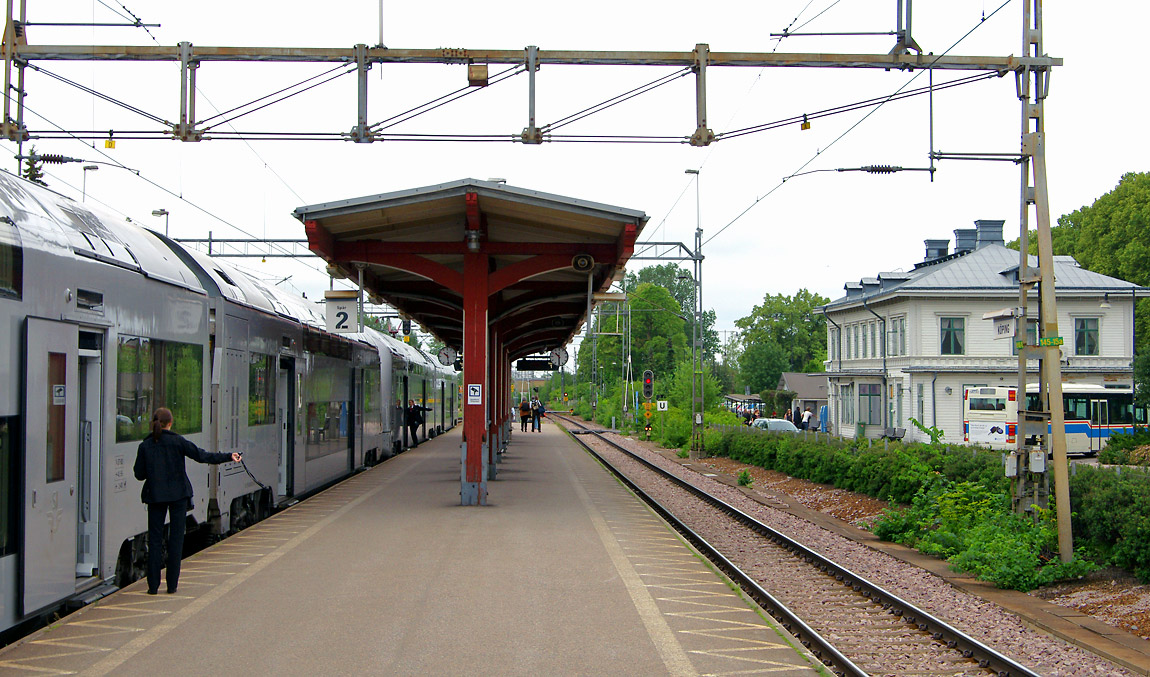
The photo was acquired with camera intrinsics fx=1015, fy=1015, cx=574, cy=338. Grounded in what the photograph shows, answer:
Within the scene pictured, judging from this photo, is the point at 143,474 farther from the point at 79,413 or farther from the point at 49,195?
the point at 49,195

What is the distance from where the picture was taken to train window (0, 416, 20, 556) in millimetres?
6332

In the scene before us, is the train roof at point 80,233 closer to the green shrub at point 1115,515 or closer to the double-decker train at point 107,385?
the double-decker train at point 107,385

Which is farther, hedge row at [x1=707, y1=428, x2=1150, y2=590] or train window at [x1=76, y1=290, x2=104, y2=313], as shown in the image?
hedge row at [x1=707, y1=428, x2=1150, y2=590]

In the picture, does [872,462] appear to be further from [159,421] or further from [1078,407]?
[1078,407]

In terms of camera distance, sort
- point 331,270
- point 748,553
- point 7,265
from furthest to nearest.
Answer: point 331,270 → point 748,553 → point 7,265

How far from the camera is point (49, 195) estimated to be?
8086 millimetres

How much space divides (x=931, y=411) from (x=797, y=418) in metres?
13.8

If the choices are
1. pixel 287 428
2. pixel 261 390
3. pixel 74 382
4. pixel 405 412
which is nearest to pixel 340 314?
pixel 287 428

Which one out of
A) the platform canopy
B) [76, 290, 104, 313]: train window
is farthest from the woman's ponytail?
the platform canopy

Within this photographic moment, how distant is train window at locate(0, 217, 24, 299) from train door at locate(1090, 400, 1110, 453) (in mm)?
36427

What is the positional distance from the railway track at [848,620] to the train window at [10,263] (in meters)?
5.92

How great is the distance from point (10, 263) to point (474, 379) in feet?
31.7

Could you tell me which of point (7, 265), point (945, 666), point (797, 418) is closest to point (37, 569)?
point (7, 265)

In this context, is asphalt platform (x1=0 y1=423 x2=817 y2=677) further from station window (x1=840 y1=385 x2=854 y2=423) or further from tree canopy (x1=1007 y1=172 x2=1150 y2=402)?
tree canopy (x1=1007 y1=172 x2=1150 y2=402)
